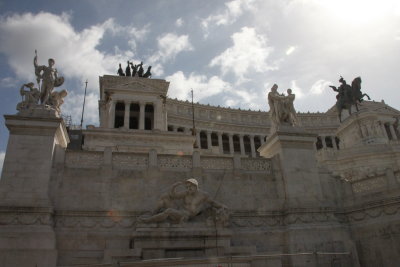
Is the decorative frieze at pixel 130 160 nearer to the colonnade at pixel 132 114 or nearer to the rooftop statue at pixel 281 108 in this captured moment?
the rooftop statue at pixel 281 108

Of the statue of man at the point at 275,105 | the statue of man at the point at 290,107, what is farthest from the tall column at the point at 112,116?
the statue of man at the point at 290,107

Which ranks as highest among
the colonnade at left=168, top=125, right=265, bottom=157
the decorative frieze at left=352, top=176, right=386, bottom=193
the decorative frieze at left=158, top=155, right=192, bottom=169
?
the colonnade at left=168, top=125, right=265, bottom=157

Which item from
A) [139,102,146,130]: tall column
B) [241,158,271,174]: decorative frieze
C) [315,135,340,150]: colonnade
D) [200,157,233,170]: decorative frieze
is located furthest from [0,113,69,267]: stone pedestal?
[315,135,340,150]: colonnade

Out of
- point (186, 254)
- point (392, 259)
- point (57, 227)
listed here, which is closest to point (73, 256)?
point (57, 227)

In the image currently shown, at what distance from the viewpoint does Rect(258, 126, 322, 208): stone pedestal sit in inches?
637

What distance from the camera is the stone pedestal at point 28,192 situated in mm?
12461

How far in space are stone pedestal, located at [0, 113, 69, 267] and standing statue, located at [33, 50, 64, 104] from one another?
163 cm

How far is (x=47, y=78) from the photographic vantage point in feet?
54.7

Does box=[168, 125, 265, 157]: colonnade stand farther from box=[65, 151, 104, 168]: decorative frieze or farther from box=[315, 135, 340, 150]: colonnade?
box=[65, 151, 104, 168]: decorative frieze

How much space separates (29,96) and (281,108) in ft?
40.5

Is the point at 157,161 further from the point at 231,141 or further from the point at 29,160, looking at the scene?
the point at 231,141

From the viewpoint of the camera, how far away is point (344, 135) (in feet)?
126

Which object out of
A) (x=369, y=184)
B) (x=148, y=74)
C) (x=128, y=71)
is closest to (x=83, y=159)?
(x=369, y=184)

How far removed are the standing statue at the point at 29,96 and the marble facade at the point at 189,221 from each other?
952 millimetres
